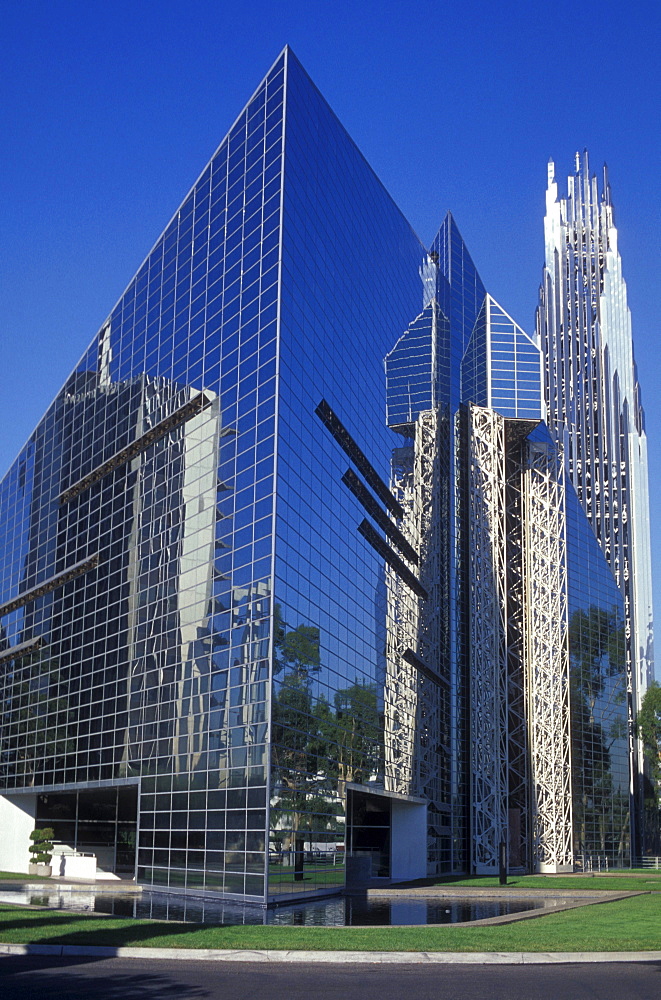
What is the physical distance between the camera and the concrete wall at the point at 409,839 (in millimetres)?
51631

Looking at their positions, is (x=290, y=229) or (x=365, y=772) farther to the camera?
(x=365, y=772)

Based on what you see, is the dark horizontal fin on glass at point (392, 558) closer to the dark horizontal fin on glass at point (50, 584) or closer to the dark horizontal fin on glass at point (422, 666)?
the dark horizontal fin on glass at point (422, 666)

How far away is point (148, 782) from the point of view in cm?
3856

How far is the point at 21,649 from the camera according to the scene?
55844 millimetres

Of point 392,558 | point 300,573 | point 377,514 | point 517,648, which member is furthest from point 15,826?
point 517,648

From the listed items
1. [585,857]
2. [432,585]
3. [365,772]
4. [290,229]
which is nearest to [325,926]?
[365,772]

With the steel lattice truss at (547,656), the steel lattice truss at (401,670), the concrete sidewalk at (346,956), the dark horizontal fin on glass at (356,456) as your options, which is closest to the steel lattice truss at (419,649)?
the steel lattice truss at (401,670)

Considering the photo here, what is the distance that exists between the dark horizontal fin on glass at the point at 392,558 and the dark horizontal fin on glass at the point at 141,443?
9248 mm

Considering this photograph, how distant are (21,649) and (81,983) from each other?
43.2 m

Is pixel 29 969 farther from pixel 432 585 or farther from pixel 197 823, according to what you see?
pixel 432 585

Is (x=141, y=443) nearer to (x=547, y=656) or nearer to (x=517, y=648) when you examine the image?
(x=517, y=648)

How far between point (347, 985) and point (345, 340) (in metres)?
32.4

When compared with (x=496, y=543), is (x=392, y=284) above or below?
above

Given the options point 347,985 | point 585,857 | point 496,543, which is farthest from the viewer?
point 585,857
